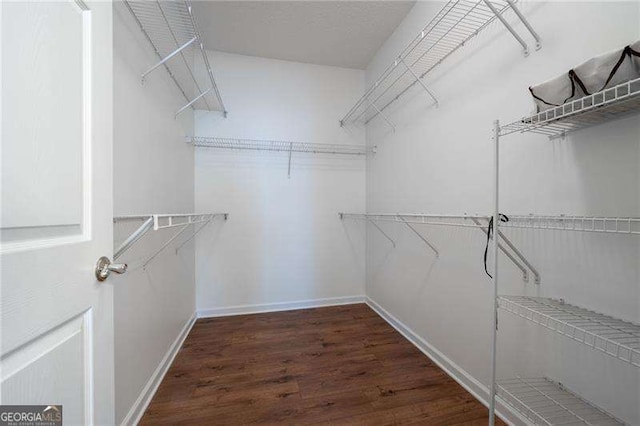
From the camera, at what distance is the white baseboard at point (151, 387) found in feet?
4.02

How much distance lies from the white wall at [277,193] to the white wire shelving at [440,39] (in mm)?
667

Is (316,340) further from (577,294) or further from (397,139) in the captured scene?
(397,139)

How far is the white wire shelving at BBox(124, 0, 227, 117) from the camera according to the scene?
1.28 m

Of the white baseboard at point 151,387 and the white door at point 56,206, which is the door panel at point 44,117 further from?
the white baseboard at point 151,387

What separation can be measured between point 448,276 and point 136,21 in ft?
7.71

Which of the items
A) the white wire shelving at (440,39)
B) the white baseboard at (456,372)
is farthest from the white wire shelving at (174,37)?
the white baseboard at (456,372)

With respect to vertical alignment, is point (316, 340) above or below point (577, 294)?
below

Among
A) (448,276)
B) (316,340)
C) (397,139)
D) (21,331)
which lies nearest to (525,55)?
(397,139)

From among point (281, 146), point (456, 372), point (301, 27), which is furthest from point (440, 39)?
point (456, 372)

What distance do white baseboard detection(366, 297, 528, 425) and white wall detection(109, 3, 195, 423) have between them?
1839 mm

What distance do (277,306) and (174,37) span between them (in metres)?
2.39

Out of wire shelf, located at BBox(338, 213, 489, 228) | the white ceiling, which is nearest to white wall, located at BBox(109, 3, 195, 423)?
the white ceiling

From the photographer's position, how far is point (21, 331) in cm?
42

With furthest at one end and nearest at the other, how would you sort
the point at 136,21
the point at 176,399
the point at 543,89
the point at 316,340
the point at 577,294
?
the point at 316,340 → the point at 176,399 → the point at 136,21 → the point at 577,294 → the point at 543,89
